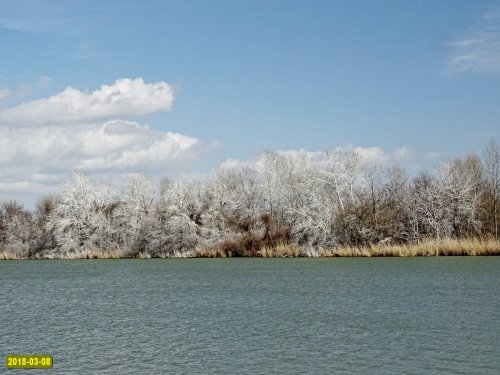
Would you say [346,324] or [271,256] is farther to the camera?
[271,256]

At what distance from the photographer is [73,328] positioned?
22.2 m

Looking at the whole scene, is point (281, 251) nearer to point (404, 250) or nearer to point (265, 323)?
point (404, 250)

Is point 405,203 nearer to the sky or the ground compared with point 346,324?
nearer to the sky

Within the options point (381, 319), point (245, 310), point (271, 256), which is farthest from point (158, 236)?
point (381, 319)

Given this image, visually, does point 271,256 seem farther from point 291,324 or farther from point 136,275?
point 291,324

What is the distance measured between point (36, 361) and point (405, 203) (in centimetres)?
5323

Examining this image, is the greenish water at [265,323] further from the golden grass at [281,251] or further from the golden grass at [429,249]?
the golden grass at [281,251]

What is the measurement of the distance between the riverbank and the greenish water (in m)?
10.8

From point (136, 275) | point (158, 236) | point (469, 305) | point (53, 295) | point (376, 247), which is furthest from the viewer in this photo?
point (158, 236)

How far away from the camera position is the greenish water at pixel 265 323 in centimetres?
1627
